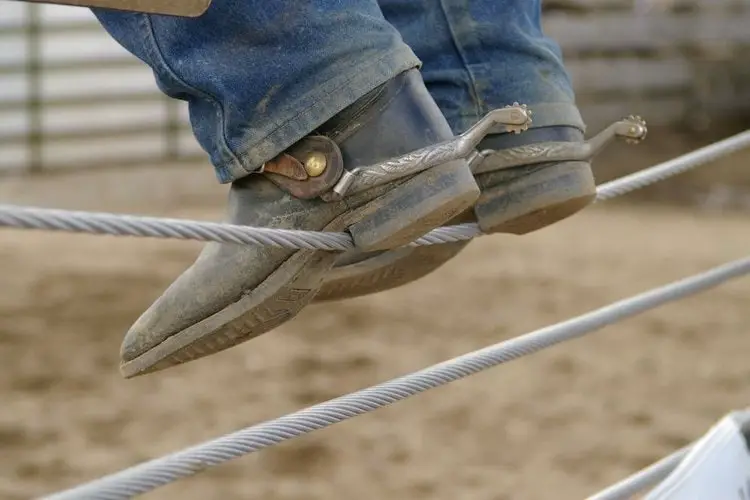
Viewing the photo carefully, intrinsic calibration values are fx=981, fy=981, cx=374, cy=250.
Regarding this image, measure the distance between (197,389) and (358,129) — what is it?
1212 millimetres

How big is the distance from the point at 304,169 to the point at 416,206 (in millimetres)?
70

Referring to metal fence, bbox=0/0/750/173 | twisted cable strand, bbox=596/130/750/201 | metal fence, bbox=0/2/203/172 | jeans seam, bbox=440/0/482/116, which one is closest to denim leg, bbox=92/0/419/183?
jeans seam, bbox=440/0/482/116

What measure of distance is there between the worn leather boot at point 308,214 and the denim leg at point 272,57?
19 mm

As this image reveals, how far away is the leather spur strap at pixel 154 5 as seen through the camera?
468 millimetres

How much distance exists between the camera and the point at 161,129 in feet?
15.0

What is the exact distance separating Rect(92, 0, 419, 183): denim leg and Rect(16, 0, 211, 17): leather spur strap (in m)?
0.06

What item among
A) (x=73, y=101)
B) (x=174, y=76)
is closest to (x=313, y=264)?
(x=174, y=76)

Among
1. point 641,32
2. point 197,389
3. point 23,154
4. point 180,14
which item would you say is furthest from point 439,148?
point 641,32

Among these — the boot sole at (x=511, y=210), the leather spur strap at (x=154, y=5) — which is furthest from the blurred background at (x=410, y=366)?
the leather spur strap at (x=154, y=5)

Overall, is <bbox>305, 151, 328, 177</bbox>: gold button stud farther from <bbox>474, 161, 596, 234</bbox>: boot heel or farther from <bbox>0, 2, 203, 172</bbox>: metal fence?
<bbox>0, 2, 203, 172</bbox>: metal fence

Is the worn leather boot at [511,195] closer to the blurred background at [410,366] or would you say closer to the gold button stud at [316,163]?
the gold button stud at [316,163]

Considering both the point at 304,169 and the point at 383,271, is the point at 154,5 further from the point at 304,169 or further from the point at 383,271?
the point at 383,271

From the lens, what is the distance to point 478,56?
2.20ft

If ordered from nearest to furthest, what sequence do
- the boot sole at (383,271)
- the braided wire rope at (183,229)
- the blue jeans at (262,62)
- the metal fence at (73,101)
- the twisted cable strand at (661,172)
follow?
1. the braided wire rope at (183,229)
2. the blue jeans at (262,62)
3. the boot sole at (383,271)
4. the twisted cable strand at (661,172)
5. the metal fence at (73,101)
